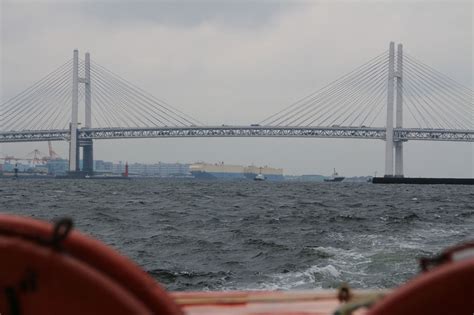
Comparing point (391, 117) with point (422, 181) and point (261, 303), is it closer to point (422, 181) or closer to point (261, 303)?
point (422, 181)

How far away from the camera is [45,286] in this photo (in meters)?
1.01

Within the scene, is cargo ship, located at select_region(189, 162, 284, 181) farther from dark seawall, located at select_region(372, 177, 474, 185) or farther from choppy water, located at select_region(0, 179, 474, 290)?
choppy water, located at select_region(0, 179, 474, 290)

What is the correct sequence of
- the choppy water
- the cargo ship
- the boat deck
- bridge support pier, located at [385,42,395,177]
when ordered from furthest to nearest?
the cargo ship → bridge support pier, located at [385,42,395,177] → the choppy water → the boat deck

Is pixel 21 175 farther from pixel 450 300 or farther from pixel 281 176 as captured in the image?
pixel 450 300

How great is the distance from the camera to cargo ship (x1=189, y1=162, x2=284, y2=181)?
94.9 metres

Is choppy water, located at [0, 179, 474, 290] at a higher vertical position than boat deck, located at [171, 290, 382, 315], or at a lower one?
lower

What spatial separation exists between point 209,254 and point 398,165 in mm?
41930

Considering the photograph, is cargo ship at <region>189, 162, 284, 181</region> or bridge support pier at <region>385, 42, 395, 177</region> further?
cargo ship at <region>189, 162, 284, 181</region>

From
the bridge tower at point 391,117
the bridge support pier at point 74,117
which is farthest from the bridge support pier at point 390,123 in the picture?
the bridge support pier at point 74,117

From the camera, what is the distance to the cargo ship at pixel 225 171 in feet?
311

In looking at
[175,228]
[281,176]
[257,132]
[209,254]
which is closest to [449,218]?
[175,228]

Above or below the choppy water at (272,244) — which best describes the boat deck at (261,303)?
above

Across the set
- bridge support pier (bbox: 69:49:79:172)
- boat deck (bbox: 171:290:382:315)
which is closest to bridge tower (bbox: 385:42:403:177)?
bridge support pier (bbox: 69:49:79:172)

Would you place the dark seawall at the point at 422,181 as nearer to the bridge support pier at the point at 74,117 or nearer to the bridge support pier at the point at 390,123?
the bridge support pier at the point at 390,123
